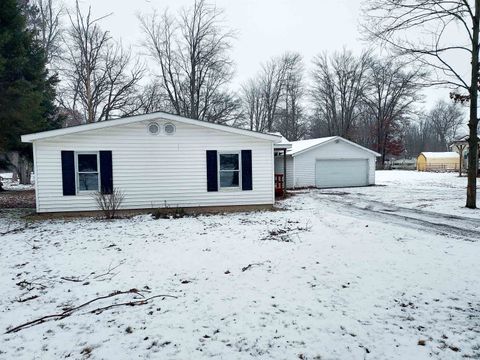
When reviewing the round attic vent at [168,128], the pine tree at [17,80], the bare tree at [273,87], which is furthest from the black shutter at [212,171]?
the bare tree at [273,87]

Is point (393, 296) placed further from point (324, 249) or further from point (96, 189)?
point (96, 189)

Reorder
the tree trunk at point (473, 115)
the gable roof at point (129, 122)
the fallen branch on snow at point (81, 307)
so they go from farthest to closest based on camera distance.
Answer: the tree trunk at point (473, 115)
the gable roof at point (129, 122)
the fallen branch on snow at point (81, 307)

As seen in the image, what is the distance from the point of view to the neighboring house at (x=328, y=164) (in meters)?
20.8

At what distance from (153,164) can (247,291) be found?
7604 mm

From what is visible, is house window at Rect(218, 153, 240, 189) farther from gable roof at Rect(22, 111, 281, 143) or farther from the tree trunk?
the tree trunk

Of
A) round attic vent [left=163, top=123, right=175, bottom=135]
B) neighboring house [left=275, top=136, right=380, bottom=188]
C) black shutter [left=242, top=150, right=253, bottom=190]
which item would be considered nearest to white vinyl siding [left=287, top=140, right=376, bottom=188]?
neighboring house [left=275, top=136, right=380, bottom=188]

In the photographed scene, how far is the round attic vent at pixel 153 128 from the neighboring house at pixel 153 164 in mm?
34

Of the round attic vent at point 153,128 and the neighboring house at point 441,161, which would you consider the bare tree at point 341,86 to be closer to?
the neighboring house at point 441,161

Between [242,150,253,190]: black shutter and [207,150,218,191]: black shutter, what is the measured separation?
1031mm

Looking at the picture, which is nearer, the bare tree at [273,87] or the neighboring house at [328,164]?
the neighboring house at [328,164]

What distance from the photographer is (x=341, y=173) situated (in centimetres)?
2200

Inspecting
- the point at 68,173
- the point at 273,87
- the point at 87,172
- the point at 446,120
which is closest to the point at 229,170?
the point at 87,172

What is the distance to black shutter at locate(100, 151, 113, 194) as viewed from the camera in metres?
10.5

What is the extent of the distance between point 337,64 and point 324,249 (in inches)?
1596
